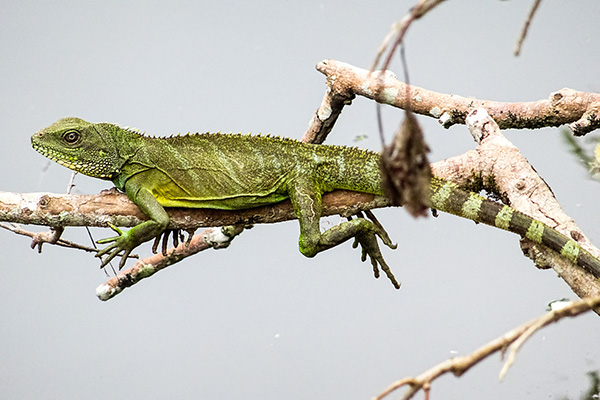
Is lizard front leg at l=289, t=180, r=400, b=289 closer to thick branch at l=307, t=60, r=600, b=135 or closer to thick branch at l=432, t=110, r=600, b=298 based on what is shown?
thick branch at l=432, t=110, r=600, b=298

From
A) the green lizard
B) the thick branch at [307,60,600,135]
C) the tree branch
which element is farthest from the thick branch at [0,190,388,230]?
the tree branch

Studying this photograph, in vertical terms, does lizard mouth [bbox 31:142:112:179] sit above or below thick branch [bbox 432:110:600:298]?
above

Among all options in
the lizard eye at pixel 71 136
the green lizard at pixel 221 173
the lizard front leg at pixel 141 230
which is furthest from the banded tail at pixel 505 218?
the lizard eye at pixel 71 136

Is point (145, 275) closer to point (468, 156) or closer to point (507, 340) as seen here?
point (468, 156)

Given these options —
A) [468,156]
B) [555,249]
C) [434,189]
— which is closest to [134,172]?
[434,189]

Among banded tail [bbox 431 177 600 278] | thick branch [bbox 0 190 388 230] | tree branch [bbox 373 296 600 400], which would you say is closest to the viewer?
tree branch [bbox 373 296 600 400]

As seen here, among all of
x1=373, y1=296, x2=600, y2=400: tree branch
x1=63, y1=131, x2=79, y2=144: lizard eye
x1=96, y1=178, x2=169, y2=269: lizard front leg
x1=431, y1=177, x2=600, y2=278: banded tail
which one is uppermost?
x1=63, y1=131, x2=79, y2=144: lizard eye
